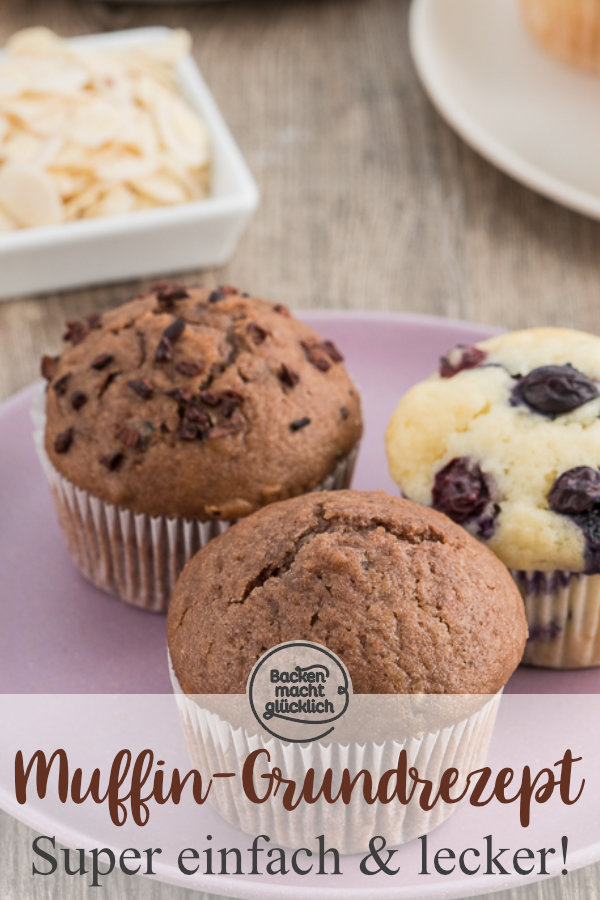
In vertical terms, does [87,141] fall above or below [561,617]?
above

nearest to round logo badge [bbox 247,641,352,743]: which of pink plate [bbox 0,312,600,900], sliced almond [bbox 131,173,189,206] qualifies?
pink plate [bbox 0,312,600,900]

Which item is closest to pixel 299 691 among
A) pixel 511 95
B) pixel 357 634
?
pixel 357 634

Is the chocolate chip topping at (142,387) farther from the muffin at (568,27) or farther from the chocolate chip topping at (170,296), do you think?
the muffin at (568,27)

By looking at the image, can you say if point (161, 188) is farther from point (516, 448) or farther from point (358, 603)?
point (358, 603)

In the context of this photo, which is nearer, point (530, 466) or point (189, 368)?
point (530, 466)

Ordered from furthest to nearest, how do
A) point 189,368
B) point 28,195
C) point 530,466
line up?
point 28,195 → point 189,368 → point 530,466

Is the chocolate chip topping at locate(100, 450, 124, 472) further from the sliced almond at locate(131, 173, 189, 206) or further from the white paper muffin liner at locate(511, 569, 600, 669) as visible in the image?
the sliced almond at locate(131, 173, 189, 206)
